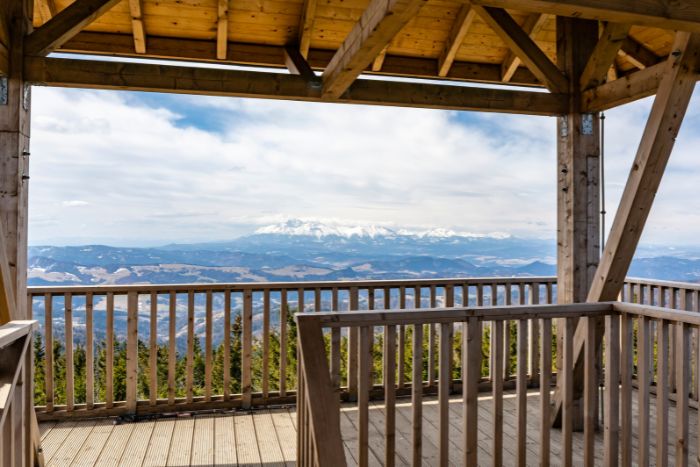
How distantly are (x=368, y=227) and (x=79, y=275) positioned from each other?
14058 mm

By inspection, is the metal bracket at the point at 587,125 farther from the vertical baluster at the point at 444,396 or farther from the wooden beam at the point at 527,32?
the vertical baluster at the point at 444,396

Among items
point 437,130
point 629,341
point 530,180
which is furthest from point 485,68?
point 530,180

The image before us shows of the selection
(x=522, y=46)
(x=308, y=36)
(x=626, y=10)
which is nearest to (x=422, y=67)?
(x=308, y=36)

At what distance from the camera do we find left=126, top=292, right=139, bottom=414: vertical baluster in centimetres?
405

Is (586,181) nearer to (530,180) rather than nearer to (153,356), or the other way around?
(153,356)

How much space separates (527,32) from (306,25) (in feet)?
6.63

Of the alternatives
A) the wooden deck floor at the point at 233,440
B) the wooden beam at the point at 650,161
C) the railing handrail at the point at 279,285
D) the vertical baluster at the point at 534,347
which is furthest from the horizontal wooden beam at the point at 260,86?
the wooden deck floor at the point at 233,440

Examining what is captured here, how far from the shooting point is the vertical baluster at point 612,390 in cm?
269

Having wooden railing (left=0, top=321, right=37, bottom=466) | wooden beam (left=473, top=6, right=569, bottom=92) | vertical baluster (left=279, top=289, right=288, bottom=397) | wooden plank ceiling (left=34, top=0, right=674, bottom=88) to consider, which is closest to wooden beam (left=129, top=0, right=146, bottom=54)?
wooden plank ceiling (left=34, top=0, right=674, bottom=88)

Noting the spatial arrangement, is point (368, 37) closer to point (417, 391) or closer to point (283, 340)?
point (417, 391)

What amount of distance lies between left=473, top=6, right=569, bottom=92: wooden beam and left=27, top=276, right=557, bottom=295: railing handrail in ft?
6.20

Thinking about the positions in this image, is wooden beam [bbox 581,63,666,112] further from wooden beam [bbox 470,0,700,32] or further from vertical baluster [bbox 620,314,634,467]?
vertical baluster [bbox 620,314,634,467]

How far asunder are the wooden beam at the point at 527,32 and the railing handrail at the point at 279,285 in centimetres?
198

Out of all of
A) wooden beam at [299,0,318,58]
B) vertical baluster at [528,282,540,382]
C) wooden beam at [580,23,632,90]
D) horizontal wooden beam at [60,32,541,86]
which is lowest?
vertical baluster at [528,282,540,382]
